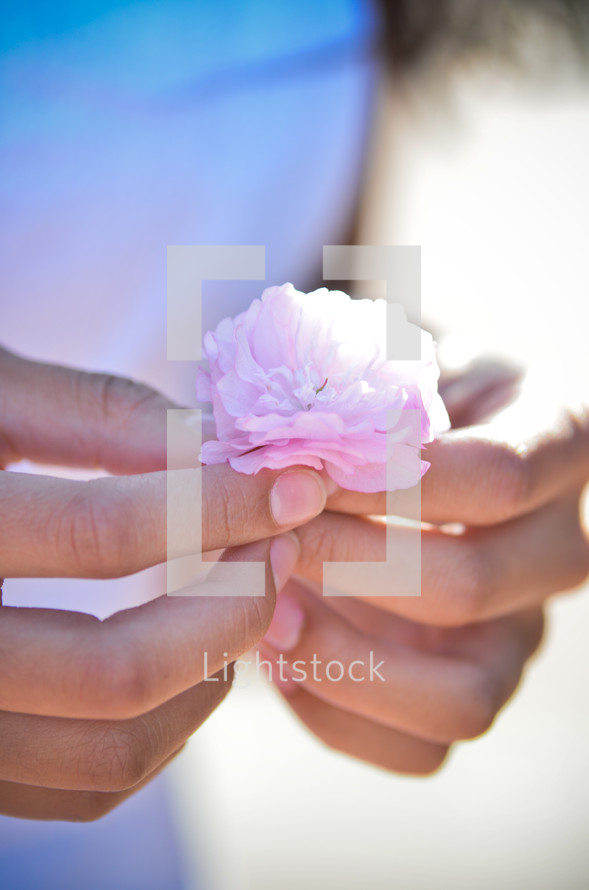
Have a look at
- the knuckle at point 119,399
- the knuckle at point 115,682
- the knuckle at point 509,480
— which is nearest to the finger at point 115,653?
the knuckle at point 115,682

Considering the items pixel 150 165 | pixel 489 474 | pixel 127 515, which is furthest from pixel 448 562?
pixel 150 165

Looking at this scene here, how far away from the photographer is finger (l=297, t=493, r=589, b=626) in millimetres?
1340

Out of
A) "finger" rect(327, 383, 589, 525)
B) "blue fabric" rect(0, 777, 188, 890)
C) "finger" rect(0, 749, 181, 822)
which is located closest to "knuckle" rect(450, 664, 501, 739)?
"finger" rect(327, 383, 589, 525)

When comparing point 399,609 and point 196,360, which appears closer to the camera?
point 399,609

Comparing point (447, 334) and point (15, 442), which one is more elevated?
point (447, 334)

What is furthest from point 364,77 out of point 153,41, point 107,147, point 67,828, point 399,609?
point 67,828

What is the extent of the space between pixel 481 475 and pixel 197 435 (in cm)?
58

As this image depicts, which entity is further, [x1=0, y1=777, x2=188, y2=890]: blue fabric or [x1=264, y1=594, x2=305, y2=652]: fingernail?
[x1=0, y1=777, x2=188, y2=890]: blue fabric

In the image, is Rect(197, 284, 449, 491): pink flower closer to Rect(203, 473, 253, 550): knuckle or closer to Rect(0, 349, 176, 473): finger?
Rect(203, 473, 253, 550): knuckle

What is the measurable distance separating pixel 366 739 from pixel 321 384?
3.71 feet

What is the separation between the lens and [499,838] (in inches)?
92.4

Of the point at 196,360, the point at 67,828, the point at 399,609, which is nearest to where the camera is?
the point at 399,609

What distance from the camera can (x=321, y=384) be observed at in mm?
1000

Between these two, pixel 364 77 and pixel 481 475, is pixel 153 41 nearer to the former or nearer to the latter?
pixel 364 77
